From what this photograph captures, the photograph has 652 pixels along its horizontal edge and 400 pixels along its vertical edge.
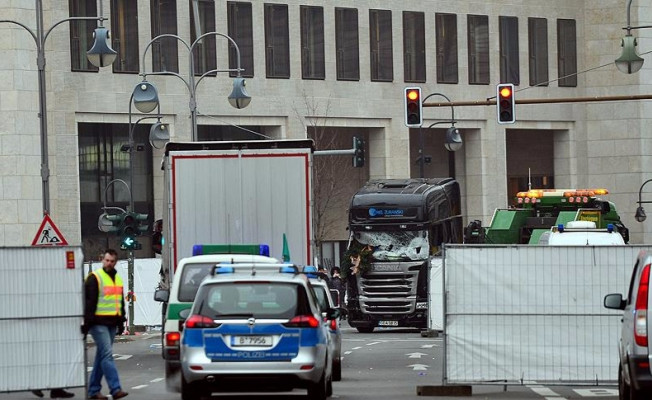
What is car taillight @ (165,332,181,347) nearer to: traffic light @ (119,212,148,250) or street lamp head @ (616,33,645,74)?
street lamp head @ (616,33,645,74)

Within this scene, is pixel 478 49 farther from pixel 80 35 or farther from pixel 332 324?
pixel 332 324

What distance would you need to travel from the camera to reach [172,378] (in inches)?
810

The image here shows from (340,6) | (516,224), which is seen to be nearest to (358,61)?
(340,6)

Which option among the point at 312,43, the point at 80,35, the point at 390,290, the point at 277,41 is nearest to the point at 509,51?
the point at 312,43

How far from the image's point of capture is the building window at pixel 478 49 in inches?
2995

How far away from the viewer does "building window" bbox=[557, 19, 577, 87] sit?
78.8 m

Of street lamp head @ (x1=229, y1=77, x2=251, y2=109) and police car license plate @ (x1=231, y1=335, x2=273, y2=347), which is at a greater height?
street lamp head @ (x1=229, y1=77, x2=251, y2=109)

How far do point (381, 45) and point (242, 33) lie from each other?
22.7ft

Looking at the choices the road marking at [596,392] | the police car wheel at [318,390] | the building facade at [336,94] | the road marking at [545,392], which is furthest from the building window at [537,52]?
the police car wheel at [318,390]

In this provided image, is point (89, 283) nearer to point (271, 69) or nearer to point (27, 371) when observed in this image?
point (27, 371)

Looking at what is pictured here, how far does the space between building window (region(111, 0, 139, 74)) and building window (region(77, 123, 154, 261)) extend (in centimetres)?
284

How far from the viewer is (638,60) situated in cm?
3909

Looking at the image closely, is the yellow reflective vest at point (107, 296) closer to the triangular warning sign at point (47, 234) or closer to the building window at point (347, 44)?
the triangular warning sign at point (47, 234)

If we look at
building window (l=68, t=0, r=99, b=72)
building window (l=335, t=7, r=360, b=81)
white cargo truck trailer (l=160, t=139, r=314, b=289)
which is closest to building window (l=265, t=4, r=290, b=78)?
building window (l=335, t=7, r=360, b=81)
